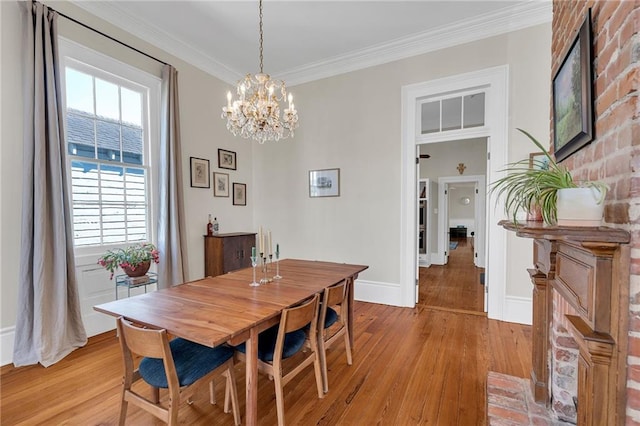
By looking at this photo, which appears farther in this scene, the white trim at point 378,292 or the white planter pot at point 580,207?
the white trim at point 378,292

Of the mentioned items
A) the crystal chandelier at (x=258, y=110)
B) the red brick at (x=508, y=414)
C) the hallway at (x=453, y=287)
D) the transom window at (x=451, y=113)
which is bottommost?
the hallway at (x=453, y=287)

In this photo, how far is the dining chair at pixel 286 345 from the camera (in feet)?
5.39

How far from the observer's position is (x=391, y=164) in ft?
12.6

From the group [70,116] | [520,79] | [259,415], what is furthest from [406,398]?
[70,116]

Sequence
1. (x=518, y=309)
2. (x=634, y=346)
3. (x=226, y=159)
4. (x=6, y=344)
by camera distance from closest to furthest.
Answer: (x=634, y=346) → (x=6, y=344) → (x=518, y=309) → (x=226, y=159)

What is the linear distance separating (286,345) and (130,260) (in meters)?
1.93

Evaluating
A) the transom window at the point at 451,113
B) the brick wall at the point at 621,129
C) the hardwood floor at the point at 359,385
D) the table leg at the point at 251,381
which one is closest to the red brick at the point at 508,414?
the hardwood floor at the point at 359,385

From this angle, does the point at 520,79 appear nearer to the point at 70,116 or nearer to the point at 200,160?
the point at 200,160

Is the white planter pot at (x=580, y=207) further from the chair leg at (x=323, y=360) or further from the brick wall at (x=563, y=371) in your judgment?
the chair leg at (x=323, y=360)

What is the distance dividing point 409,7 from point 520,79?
57.1 inches

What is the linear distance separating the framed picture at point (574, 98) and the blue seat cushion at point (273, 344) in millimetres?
1919

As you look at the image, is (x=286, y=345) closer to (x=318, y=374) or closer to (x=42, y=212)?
(x=318, y=374)

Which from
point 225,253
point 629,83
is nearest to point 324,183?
point 225,253

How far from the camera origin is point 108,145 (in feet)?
10.2
